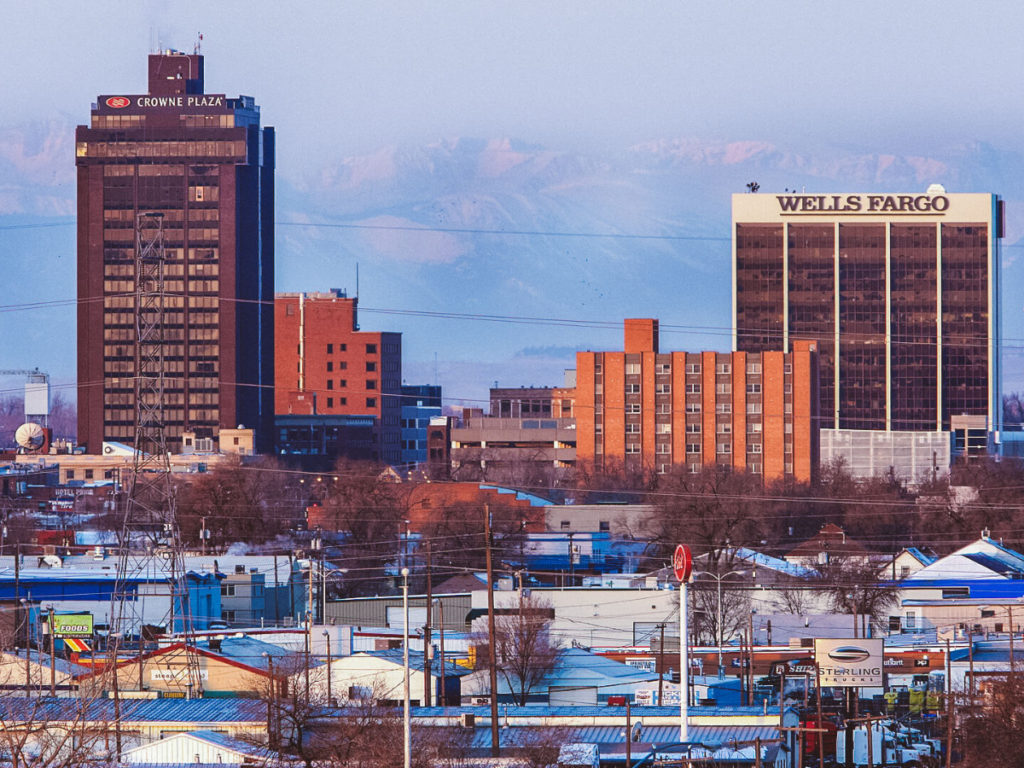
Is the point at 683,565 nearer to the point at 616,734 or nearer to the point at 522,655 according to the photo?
the point at 616,734

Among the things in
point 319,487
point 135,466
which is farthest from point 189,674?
point 319,487

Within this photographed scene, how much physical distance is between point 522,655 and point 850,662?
37.8 feet

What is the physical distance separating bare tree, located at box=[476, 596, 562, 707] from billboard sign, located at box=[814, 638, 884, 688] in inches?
384

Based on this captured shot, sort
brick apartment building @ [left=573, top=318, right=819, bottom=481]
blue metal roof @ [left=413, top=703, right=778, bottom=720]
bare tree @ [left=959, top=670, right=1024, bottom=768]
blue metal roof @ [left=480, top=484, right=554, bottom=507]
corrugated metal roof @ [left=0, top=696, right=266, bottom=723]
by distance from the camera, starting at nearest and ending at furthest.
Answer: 1. bare tree @ [left=959, top=670, right=1024, bottom=768]
2. corrugated metal roof @ [left=0, top=696, right=266, bottom=723]
3. blue metal roof @ [left=413, top=703, right=778, bottom=720]
4. blue metal roof @ [left=480, top=484, right=554, bottom=507]
5. brick apartment building @ [left=573, top=318, right=819, bottom=481]

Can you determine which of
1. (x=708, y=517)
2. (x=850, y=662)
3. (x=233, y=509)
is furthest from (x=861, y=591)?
(x=233, y=509)

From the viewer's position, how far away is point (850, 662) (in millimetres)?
59750

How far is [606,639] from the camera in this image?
84.4 m

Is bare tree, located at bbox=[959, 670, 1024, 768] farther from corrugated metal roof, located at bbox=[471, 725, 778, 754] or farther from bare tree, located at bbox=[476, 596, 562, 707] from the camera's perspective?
bare tree, located at bbox=[476, 596, 562, 707]

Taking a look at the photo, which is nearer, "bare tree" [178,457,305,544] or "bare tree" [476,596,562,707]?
"bare tree" [476,596,562,707]

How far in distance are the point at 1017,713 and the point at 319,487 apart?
121078mm

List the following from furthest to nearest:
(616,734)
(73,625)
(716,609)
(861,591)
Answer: (861,591) → (716,609) → (73,625) → (616,734)

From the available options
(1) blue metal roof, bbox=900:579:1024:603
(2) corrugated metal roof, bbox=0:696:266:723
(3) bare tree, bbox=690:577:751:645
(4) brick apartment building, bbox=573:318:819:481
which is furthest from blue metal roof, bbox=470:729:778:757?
(4) brick apartment building, bbox=573:318:819:481

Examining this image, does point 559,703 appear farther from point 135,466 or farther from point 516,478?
point 516,478

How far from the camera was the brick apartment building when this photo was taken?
17450cm
